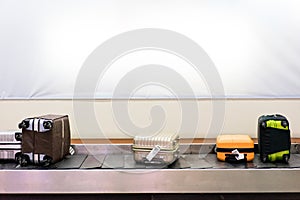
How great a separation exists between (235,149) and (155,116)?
607 mm

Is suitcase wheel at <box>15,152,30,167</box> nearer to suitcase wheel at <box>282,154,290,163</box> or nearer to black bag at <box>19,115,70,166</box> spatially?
black bag at <box>19,115,70,166</box>

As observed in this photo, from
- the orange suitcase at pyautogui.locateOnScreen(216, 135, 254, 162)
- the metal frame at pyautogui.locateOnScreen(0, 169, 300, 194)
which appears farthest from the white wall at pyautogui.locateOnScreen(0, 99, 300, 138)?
the metal frame at pyautogui.locateOnScreen(0, 169, 300, 194)

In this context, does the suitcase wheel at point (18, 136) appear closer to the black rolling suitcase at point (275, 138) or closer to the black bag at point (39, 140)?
the black bag at point (39, 140)

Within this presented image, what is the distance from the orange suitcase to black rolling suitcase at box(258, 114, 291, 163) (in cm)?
7

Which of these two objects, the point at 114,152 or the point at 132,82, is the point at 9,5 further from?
the point at 114,152

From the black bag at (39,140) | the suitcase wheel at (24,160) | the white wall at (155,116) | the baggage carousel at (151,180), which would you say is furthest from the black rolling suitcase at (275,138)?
the suitcase wheel at (24,160)

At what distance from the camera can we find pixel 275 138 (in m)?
1.79

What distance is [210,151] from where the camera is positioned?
2090mm

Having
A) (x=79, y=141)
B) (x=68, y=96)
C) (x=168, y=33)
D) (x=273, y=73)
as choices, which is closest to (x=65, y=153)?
(x=79, y=141)

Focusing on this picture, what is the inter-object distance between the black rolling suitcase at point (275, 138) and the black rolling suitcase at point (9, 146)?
1.21 metres

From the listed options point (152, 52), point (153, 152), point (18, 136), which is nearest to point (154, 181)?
point (153, 152)

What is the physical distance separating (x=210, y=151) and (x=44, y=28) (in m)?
1.22

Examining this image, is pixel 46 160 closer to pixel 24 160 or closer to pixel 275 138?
pixel 24 160

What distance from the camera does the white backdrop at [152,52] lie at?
86.6 inches
